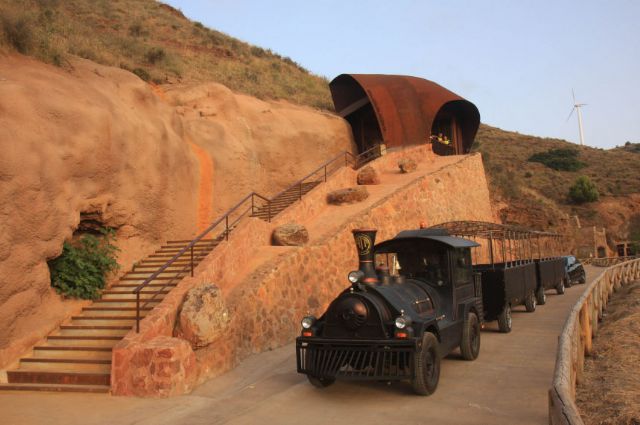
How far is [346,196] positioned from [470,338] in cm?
889

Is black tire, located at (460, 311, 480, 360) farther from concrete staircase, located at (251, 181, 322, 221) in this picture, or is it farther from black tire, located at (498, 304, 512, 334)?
concrete staircase, located at (251, 181, 322, 221)

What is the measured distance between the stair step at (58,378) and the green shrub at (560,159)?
185 ft

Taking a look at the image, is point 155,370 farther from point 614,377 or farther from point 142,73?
point 142,73

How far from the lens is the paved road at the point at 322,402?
19.7ft

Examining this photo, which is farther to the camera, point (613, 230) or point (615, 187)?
point (615, 187)

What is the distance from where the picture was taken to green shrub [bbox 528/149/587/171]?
182 ft

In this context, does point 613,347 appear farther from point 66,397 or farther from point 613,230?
point 613,230

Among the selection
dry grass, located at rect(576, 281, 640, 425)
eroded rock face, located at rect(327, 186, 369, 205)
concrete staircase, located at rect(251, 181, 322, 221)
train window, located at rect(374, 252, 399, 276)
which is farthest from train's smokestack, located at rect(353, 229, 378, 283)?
eroded rock face, located at rect(327, 186, 369, 205)

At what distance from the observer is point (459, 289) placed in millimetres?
8414

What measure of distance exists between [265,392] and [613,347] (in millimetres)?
6589

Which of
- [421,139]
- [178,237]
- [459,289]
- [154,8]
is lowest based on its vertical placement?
[459,289]

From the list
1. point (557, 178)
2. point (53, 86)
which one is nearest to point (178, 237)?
point (53, 86)

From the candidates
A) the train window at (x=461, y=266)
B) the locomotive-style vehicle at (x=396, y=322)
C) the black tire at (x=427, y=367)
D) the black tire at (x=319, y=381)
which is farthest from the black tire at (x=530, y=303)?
the black tire at (x=319, y=381)

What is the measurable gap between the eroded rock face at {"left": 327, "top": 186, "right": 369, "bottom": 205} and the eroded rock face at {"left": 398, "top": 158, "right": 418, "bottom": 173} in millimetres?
5109
